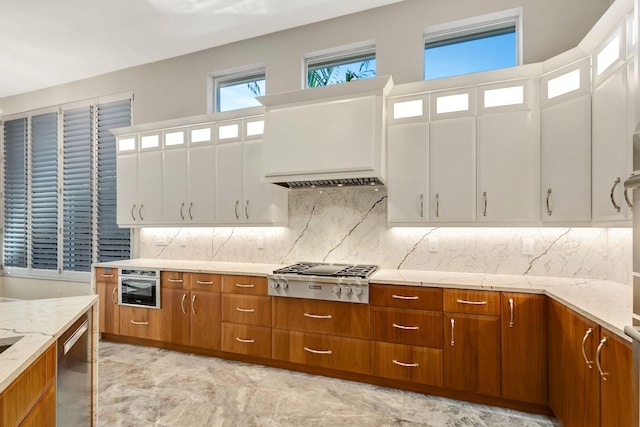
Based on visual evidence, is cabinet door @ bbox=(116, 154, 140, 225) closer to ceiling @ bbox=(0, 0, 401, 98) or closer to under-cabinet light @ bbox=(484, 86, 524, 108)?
ceiling @ bbox=(0, 0, 401, 98)

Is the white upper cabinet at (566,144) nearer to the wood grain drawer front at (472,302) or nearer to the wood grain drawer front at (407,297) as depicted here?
the wood grain drawer front at (472,302)

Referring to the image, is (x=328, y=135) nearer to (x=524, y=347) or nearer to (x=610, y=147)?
(x=610, y=147)

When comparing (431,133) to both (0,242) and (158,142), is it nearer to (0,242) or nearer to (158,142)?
(158,142)

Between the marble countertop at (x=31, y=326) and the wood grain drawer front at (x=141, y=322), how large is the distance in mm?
1774

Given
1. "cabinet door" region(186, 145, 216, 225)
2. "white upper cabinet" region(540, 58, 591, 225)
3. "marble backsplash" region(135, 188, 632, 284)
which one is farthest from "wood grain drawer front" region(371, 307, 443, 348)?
"cabinet door" region(186, 145, 216, 225)

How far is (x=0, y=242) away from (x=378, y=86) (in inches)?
251

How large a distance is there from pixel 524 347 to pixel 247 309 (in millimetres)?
2261

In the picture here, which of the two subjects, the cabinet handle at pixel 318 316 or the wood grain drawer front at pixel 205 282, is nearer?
the cabinet handle at pixel 318 316

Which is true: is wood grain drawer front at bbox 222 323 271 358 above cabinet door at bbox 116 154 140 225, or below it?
below

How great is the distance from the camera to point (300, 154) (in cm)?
320

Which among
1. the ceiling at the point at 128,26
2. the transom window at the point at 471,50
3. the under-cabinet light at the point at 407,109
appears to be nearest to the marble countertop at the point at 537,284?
the under-cabinet light at the point at 407,109

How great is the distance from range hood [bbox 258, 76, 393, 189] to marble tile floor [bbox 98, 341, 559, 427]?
176 centimetres

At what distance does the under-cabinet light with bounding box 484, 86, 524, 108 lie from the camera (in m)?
2.74

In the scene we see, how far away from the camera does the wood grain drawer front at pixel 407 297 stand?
2672 millimetres
